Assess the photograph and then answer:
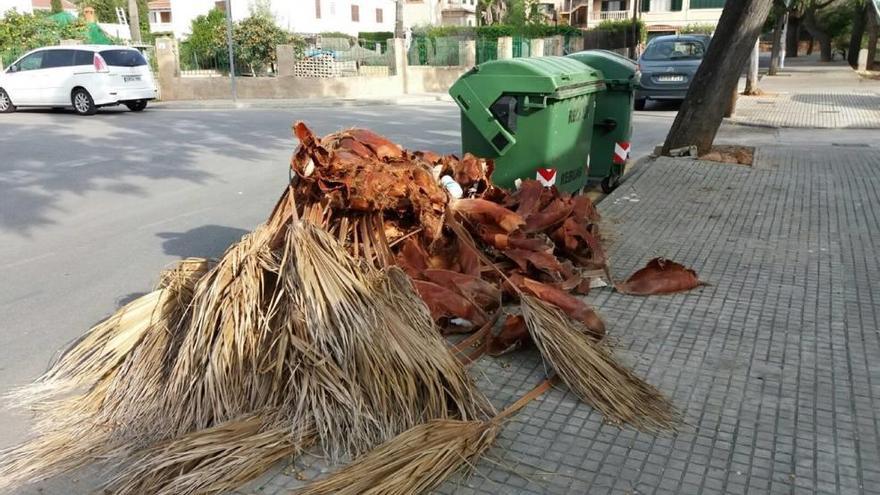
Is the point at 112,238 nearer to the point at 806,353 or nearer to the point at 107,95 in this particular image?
the point at 806,353

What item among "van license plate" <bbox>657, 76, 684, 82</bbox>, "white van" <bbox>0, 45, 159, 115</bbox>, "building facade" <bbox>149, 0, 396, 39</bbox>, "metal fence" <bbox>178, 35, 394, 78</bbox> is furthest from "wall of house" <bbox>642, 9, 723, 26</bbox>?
"white van" <bbox>0, 45, 159, 115</bbox>

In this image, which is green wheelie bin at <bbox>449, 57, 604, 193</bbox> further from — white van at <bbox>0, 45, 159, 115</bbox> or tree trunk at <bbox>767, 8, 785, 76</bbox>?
tree trunk at <bbox>767, 8, 785, 76</bbox>

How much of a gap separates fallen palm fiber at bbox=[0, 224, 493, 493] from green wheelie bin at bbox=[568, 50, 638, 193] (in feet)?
21.0

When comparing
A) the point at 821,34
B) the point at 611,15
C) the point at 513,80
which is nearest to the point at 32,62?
the point at 513,80

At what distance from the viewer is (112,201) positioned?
9109 mm

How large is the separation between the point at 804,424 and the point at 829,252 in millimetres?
3370

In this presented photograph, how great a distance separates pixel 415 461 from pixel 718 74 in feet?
32.5

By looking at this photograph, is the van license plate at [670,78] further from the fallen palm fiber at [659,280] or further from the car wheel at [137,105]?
the fallen palm fiber at [659,280]

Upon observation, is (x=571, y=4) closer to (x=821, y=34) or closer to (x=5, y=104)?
(x=821, y=34)

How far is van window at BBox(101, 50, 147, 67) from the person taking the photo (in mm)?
19422

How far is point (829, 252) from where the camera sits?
21.1 ft

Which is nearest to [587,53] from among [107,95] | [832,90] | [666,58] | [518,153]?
[518,153]

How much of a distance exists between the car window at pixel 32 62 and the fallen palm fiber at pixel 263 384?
1893 centimetres

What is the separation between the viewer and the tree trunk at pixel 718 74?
11.0 metres
